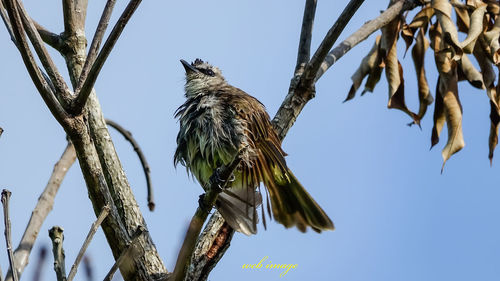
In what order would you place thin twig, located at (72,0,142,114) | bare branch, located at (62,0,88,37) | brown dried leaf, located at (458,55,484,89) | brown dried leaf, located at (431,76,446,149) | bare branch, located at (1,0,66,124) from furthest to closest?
brown dried leaf, located at (431,76,446,149), brown dried leaf, located at (458,55,484,89), bare branch, located at (62,0,88,37), thin twig, located at (72,0,142,114), bare branch, located at (1,0,66,124)

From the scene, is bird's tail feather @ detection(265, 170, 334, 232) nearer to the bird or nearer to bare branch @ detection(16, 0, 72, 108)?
the bird

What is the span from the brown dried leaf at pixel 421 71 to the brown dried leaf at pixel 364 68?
0.28 m

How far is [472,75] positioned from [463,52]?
240 mm

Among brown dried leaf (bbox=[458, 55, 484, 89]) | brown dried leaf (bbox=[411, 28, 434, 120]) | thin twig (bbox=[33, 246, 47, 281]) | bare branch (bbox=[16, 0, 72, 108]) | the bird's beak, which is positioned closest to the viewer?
thin twig (bbox=[33, 246, 47, 281])

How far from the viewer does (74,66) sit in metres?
4.13

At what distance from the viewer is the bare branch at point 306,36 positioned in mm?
4996

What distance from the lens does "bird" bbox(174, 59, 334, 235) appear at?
477 centimetres

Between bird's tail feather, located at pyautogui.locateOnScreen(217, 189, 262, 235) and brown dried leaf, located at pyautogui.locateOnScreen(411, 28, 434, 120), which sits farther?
brown dried leaf, located at pyautogui.locateOnScreen(411, 28, 434, 120)

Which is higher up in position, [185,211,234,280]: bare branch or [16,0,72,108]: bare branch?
[16,0,72,108]: bare branch

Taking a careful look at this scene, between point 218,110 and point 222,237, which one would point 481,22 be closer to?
point 218,110

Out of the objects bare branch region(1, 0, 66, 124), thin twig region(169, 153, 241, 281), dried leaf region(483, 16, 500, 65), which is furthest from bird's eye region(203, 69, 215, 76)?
bare branch region(1, 0, 66, 124)

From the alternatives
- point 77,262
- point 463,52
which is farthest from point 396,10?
point 77,262

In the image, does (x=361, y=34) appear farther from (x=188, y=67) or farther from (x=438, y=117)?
(x=188, y=67)

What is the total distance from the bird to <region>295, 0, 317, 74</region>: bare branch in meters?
0.43
